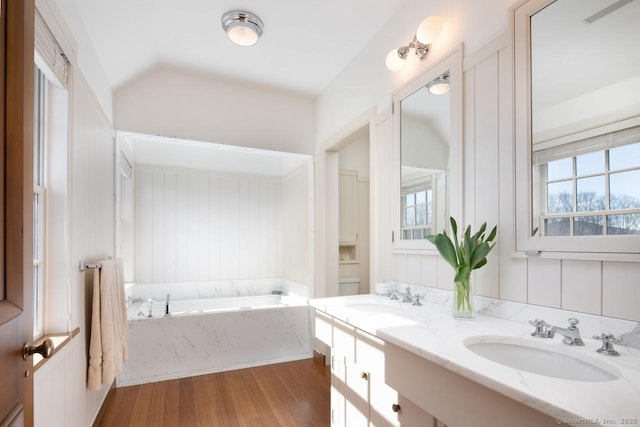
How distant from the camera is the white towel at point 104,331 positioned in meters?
1.93

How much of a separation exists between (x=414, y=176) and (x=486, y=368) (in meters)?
1.27

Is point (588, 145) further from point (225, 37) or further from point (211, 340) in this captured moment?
point (211, 340)

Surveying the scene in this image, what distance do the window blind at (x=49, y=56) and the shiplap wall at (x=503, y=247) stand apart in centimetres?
184

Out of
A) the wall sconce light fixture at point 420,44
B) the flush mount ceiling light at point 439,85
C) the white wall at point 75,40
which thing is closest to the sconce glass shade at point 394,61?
the wall sconce light fixture at point 420,44

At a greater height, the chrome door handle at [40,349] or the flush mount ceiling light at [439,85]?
the flush mount ceiling light at [439,85]

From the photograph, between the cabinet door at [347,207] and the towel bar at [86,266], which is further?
the cabinet door at [347,207]

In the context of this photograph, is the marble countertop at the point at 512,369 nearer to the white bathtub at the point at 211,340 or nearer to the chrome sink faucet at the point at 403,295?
the chrome sink faucet at the point at 403,295

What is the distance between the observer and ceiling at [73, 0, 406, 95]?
206 centimetres

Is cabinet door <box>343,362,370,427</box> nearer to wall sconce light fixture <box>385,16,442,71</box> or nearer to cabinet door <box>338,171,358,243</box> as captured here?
wall sconce light fixture <box>385,16,442,71</box>

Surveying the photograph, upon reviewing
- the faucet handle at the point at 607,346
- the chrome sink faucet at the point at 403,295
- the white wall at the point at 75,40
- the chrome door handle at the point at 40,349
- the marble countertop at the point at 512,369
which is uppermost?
the white wall at the point at 75,40

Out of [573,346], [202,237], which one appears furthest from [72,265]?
[202,237]

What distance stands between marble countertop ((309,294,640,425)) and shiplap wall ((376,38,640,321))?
0.12 m

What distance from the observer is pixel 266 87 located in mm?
3209

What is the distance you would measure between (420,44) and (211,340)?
2858 mm
